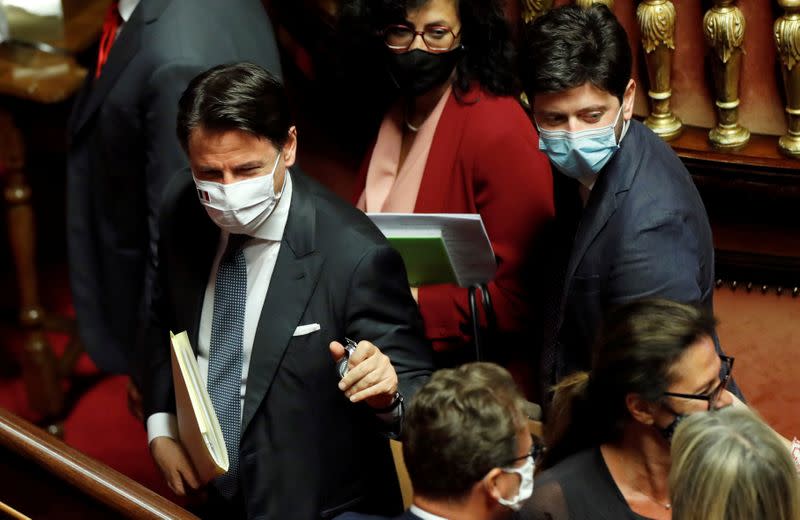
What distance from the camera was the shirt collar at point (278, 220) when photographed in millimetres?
2590

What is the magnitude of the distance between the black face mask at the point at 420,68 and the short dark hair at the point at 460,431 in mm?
1059

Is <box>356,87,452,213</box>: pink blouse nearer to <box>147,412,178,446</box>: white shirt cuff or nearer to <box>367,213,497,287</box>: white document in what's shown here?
<box>367,213,497,287</box>: white document

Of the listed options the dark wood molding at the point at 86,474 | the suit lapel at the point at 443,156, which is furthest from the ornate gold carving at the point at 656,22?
the dark wood molding at the point at 86,474

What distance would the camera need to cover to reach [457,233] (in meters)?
2.91

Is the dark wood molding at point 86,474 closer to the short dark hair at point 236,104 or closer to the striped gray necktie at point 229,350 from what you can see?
the striped gray necktie at point 229,350

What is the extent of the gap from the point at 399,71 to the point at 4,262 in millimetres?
2847

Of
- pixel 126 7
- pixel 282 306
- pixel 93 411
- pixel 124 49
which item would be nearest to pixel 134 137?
pixel 124 49

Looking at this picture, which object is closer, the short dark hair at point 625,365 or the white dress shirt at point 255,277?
the short dark hair at point 625,365

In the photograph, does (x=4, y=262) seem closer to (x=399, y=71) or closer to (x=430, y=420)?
(x=399, y=71)

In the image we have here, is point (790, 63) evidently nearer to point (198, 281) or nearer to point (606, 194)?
point (606, 194)

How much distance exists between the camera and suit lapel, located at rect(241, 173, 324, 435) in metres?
2.53

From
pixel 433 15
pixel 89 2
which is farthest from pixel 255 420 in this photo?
pixel 89 2

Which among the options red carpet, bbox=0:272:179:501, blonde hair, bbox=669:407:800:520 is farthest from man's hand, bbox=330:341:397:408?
red carpet, bbox=0:272:179:501

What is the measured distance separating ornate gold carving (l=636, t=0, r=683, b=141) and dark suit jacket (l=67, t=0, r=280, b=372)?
3.29ft
